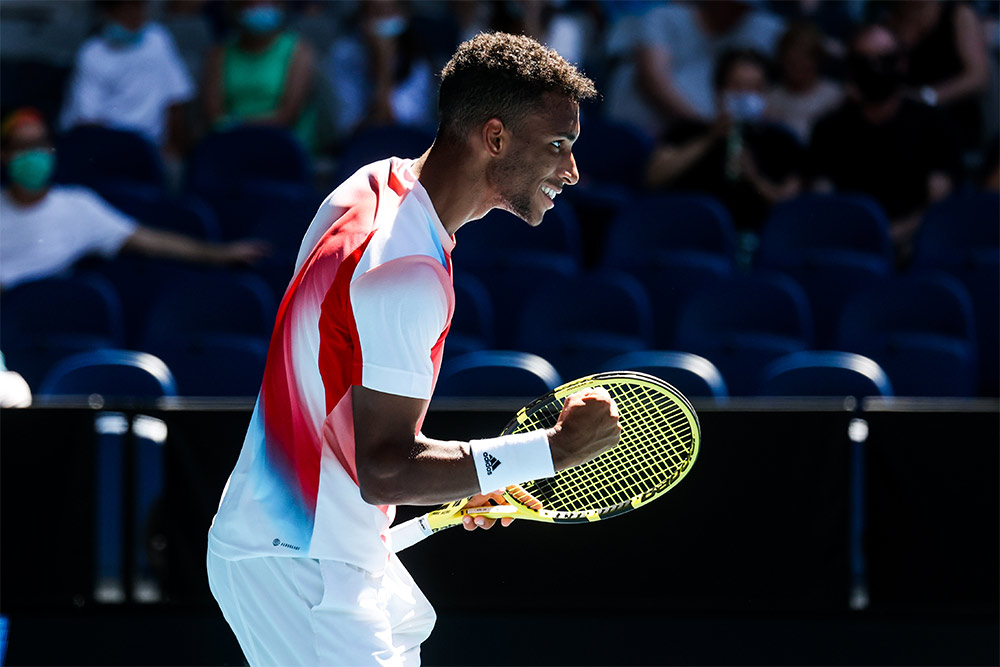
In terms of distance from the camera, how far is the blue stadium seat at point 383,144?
8.15 m

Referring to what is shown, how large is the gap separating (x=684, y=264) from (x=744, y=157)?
116cm

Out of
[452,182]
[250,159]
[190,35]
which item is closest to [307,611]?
[452,182]

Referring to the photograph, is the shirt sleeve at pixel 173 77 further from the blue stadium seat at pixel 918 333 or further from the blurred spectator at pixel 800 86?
the blue stadium seat at pixel 918 333

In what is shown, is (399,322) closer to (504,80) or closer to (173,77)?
(504,80)

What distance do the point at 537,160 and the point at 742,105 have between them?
18.2 ft

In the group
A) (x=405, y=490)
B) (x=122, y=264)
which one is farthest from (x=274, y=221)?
(x=405, y=490)

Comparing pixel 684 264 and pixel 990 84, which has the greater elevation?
pixel 990 84

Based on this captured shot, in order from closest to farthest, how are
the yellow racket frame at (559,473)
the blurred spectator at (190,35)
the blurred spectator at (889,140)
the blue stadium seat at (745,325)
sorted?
the yellow racket frame at (559,473)
the blue stadium seat at (745,325)
the blurred spectator at (889,140)
the blurred spectator at (190,35)

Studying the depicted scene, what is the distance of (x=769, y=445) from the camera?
482cm

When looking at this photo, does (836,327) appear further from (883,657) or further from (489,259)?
(883,657)

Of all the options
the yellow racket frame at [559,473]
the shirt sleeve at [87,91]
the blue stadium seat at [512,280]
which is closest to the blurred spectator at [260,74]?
the shirt sleeve at [87,91]

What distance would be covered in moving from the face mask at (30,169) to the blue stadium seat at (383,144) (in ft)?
5.69

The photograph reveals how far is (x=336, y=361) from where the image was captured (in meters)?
2.59

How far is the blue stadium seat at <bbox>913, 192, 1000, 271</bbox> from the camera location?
7307 millimetres
